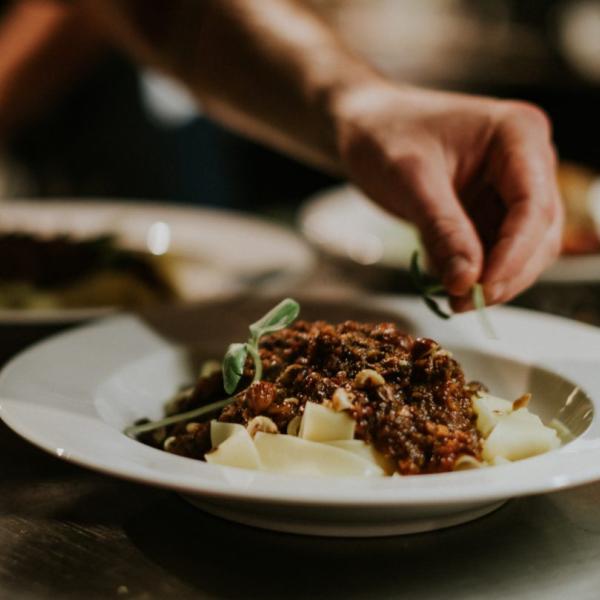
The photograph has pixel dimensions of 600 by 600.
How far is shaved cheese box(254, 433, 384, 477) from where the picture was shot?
4.48ft

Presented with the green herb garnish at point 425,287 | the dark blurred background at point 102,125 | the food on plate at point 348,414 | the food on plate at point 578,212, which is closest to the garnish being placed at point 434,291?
the green herb garnish at point 425,287

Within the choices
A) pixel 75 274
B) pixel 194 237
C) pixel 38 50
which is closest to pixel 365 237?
pixel 194 237

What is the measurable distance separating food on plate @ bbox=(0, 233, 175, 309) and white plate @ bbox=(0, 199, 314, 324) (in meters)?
0.10

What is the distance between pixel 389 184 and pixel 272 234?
1.15 meters

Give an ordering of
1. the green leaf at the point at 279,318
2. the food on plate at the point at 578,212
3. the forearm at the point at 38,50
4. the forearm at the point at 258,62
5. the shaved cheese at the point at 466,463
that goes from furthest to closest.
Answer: the forearm at the point at 38,50 → the food on plate at the point at 578,212 → the forearm at the point at 258,62 → the green leaf at the point at 279,318 → the shaved cheese at the point at 466,463

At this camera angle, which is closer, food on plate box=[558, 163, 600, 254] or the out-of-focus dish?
the out-of-focus dish

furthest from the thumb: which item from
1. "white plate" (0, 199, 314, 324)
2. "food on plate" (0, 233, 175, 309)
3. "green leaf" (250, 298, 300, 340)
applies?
"food on plate" (0, 233, 175, 309)

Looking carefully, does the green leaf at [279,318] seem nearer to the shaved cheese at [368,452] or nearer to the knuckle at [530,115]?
the shaved cheese at [368,452]

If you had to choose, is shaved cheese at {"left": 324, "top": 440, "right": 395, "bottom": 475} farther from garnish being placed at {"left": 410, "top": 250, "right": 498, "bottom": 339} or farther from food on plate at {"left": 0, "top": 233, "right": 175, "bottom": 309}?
food on plate at {"left": 0, "top": 233, "right": 175, "bottom": 309}

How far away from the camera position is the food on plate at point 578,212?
3020 mm

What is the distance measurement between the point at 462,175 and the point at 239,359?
82 cm

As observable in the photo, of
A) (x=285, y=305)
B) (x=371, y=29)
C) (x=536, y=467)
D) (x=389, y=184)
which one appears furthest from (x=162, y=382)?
(x=371, y=29)

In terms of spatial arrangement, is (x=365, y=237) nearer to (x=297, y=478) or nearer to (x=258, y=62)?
(x=258, y=62)

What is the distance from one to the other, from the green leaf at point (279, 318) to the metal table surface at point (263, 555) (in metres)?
0.29
